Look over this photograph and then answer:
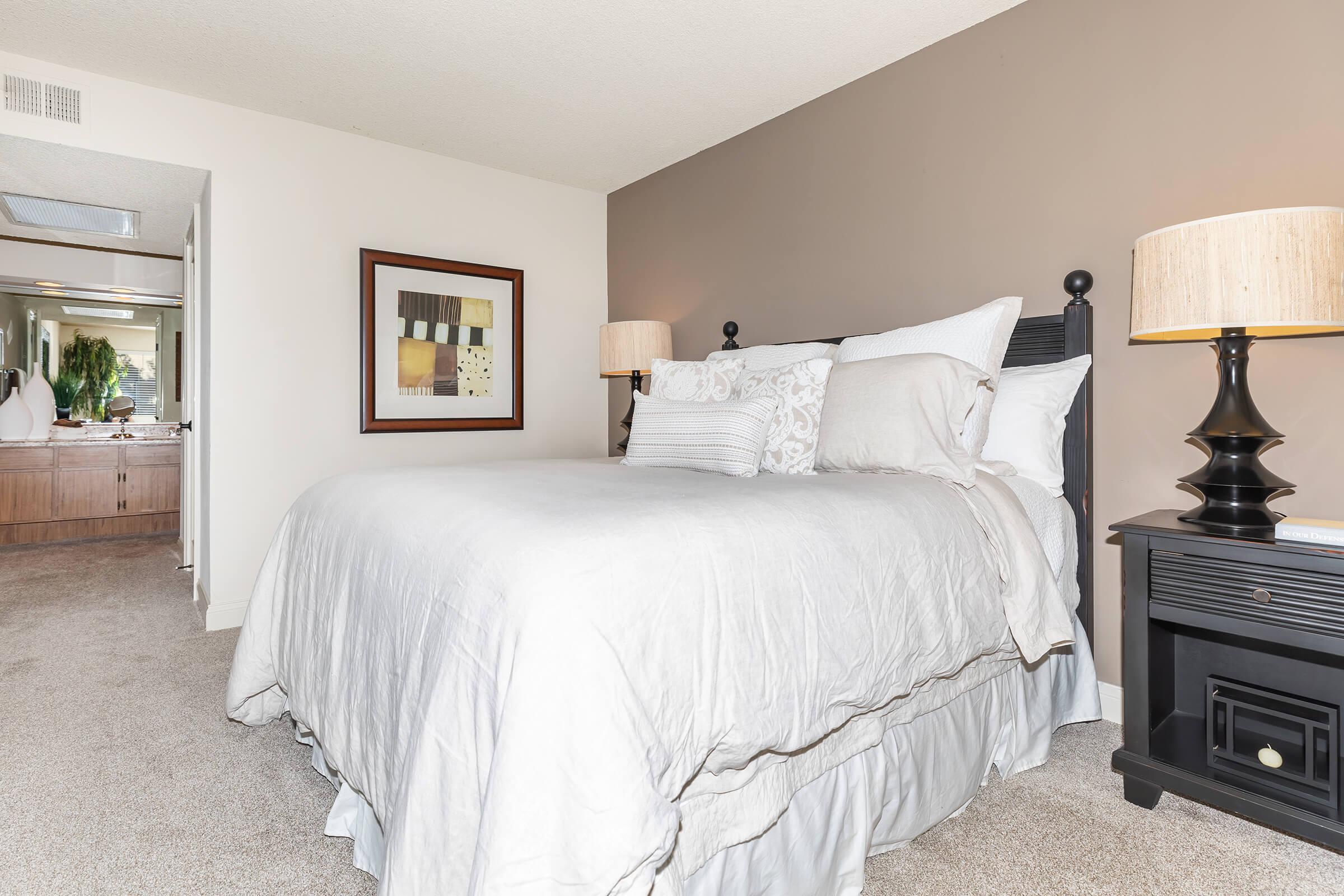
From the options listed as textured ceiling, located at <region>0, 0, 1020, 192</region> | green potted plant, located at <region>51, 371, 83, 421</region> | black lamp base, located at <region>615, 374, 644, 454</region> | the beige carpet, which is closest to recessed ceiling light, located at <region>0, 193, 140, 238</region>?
textured ceiling, located at <region>0, 0, 1020, 192</region>

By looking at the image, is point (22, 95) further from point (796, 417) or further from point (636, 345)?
point (796, 417)

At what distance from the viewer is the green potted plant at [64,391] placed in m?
5.56

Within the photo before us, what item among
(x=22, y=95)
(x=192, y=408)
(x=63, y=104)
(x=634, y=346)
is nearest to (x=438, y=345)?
(x=634, y=346)

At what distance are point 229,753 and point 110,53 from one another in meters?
2.82

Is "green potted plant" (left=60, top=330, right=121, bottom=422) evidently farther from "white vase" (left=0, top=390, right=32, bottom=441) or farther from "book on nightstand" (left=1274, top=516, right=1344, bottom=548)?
"book on nightstand" (left=1274, top=516, right=1344, bottom=548)

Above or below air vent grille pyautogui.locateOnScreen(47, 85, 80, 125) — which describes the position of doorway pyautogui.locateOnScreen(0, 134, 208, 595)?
below

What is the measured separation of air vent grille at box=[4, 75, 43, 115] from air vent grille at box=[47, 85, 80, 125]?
3cm

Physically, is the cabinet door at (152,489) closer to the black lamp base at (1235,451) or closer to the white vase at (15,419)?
the white vase at (15,419)

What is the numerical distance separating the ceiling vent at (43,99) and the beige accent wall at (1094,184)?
301 cm

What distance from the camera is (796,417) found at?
7.14 feet

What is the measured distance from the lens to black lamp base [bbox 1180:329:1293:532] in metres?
1.73

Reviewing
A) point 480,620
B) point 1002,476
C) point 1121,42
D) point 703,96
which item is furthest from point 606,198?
point 480,620

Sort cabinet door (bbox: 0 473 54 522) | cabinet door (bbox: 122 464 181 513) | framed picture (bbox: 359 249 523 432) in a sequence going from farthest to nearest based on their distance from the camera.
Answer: cabinet door (bbox: 122 464 181 513) → cabinet door (bbox: 0 473 54 522) → framed picture (bbox: 359 249 523 432)

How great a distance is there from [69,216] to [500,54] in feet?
10.2
